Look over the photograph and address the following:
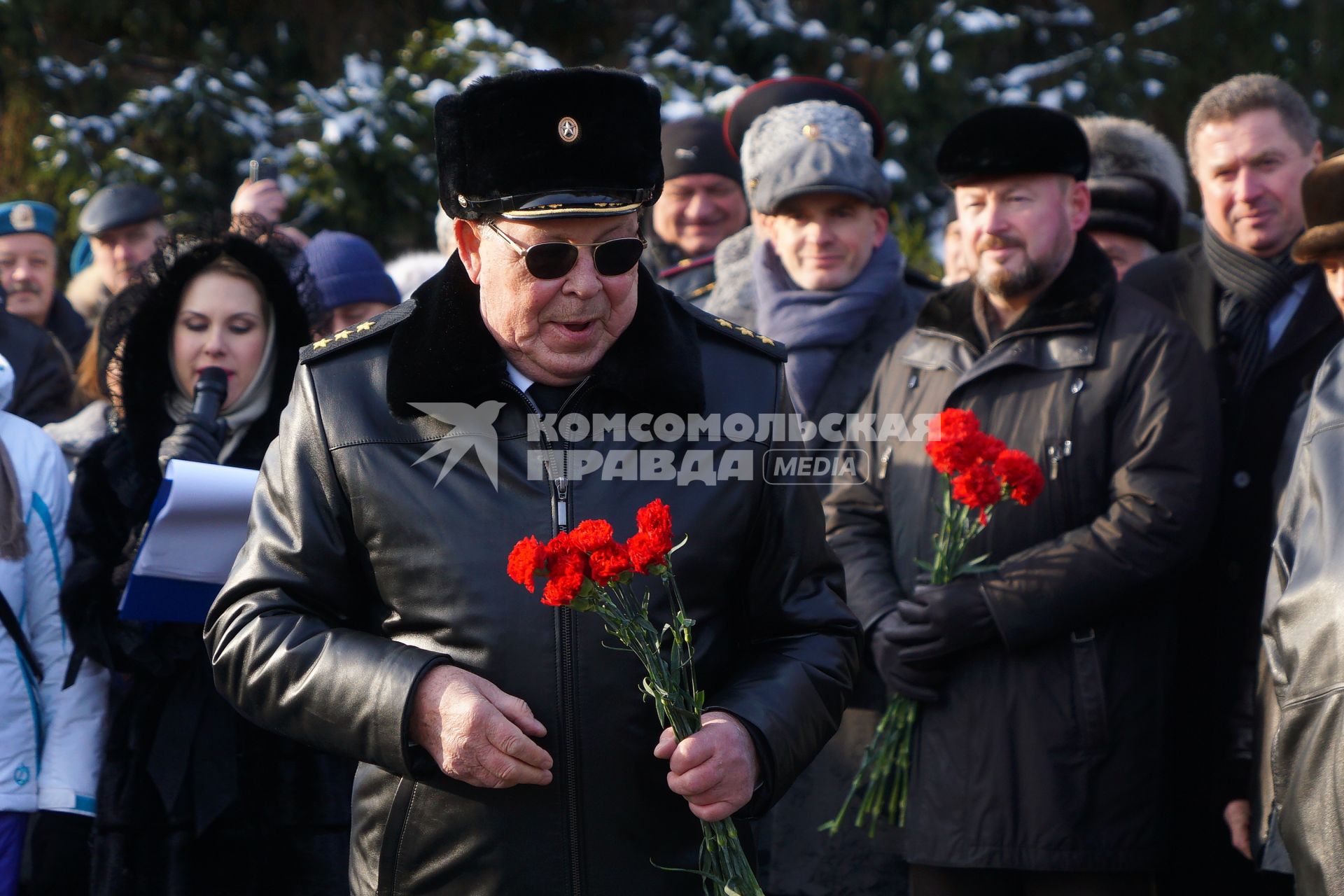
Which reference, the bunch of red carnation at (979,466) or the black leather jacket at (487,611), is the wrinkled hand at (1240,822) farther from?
the black leather jacket at (487,611)

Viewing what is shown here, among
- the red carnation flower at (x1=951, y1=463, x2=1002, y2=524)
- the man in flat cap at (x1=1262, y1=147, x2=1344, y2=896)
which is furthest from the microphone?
the man in flat cap at (x1=1262, y1=147, x2=1344, y2=896)

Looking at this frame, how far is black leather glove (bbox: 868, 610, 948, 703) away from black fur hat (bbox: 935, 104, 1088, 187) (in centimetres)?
130

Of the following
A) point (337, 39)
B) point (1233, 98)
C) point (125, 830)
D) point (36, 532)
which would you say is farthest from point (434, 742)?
point (337, 39)

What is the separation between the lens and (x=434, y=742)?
2600mm

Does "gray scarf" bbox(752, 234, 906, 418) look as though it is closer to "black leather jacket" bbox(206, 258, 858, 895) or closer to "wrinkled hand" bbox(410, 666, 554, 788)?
"black leather jacket" bbox(206, 258, 858, 895)

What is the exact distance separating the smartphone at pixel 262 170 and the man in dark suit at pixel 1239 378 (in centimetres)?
322

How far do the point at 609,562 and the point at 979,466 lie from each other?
1.69m

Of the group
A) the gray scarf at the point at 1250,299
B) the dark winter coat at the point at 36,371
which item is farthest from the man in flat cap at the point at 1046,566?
the dark winter coat at the point at 36,371

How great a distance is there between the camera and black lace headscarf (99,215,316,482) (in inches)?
173

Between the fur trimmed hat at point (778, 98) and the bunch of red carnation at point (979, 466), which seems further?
the fur trimmed hat at point (778, 98)

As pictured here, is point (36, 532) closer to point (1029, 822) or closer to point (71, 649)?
point (71, 649)

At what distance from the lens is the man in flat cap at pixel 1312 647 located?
2797 mm

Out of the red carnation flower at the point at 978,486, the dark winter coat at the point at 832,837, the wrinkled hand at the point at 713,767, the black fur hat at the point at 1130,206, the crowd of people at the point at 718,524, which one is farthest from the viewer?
the black fur hat at the point at 1130,206

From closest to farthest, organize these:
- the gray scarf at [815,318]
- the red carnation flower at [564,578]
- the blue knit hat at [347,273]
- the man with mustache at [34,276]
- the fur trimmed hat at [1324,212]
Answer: the red carnation flower at [564,578], the fur trimmed hat at [1324,212], the gray scarf at [815,318], the blue knit hat at [347,273], the man with mustache at [34,276]
